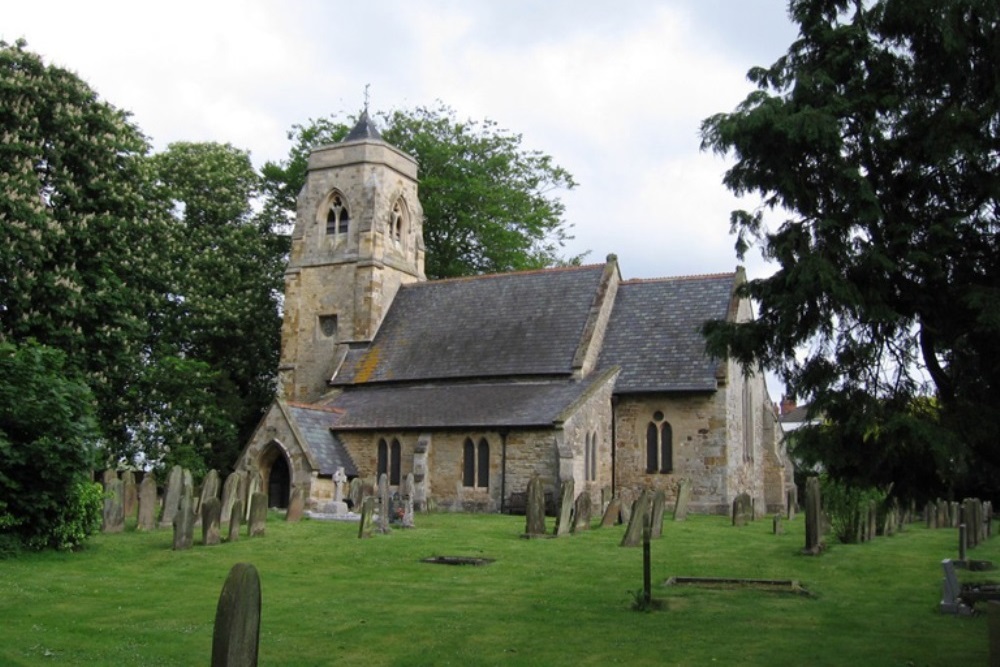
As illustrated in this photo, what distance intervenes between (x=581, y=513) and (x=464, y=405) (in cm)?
939

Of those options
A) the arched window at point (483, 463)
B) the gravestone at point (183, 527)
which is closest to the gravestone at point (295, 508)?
the gravestone at point (183, 527)

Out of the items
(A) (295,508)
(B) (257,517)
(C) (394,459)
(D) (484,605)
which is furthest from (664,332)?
(D) (484,605)

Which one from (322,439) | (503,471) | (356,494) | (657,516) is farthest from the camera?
(322,439)

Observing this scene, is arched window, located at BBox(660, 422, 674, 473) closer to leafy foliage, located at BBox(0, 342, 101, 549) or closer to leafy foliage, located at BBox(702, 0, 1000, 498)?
leafy foliage, located at BBox(0, 342, 101, 549)

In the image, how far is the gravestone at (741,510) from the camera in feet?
81.9

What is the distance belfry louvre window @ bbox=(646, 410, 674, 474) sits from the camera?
30531mm

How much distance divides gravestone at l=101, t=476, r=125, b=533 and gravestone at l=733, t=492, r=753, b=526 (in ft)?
47.8

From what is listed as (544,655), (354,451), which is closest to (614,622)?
(544,655)

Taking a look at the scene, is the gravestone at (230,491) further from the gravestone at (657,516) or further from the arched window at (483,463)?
the gravestone at (657,516)

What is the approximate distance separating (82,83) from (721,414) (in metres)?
21.0

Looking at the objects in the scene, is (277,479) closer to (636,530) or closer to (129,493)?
(129,493)

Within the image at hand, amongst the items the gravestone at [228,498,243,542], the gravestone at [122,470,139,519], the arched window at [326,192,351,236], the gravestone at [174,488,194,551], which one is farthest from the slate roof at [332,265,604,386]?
the gravestone at [174,488,194,551]

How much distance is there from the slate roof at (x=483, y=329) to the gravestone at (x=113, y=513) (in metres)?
14.1

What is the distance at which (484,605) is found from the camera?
1253 centimetres
